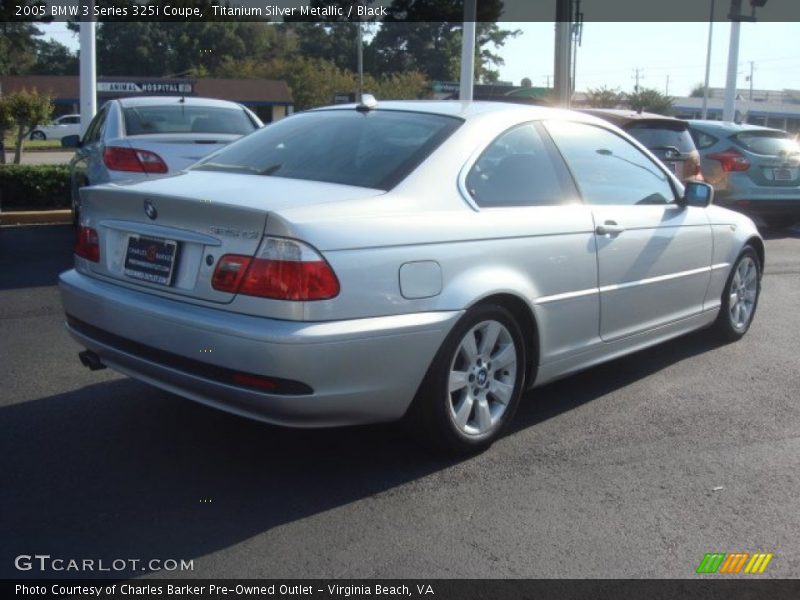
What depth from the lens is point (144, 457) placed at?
407cm

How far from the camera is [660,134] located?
37.3 feet

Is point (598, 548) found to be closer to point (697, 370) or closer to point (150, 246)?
point (150, 246)

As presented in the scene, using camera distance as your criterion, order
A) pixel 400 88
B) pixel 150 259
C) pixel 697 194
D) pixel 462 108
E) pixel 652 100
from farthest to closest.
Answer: pixel 652 100
pixel 400 88
pixel 697 194
pixel 462 108
pixel 150 259

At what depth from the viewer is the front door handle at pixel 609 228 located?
15.7ft

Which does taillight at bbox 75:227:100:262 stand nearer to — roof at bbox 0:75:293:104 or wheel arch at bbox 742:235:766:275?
wheel arch at bbox 742:235:766:275

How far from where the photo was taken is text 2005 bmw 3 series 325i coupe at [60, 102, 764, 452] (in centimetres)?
353

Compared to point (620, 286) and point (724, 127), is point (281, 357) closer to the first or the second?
point (620, 286)

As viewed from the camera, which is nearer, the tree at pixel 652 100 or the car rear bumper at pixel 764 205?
the car rear bumper at pixel 764 205

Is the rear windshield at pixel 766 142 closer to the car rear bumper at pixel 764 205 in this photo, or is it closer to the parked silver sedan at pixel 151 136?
the car rear bumper at pixel 764 205

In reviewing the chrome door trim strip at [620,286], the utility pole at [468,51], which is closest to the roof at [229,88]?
the utility pole at [468,51]

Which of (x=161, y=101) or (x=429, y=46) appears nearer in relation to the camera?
(x=161, y=101)

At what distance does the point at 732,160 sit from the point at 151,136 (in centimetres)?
772

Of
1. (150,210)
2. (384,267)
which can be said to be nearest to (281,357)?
(384,267)

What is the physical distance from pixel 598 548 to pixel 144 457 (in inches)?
78.7
